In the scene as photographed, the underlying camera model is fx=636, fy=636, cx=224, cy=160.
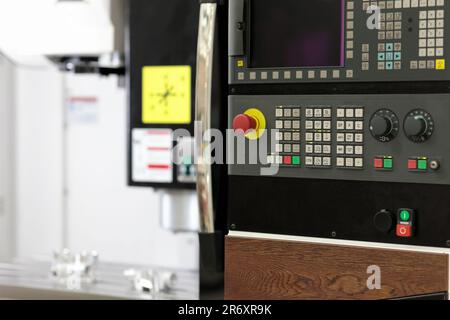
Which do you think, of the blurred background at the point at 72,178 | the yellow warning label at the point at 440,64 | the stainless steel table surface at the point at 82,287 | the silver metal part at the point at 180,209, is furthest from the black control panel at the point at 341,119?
the blurred background at the point at 72,178

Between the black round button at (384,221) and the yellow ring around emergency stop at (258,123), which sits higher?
the yellow ring around emergency stop at (258,123)

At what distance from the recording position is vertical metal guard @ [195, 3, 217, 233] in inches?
51.4

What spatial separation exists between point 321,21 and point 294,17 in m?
0.06

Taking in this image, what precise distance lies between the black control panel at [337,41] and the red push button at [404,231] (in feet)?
0.92

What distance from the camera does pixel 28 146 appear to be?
3.61 metres

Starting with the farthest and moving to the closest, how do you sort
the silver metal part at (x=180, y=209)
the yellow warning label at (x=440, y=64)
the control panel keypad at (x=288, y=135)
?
the silver metal part at (x=180, y=209)
the control panel keypad at (x=288, y=135)
the yellow warning label at (x=440, y=64)

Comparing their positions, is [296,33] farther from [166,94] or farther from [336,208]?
[166,94]

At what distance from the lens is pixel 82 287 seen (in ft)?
5.52

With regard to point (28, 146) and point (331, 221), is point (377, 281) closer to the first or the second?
point (331, 221)

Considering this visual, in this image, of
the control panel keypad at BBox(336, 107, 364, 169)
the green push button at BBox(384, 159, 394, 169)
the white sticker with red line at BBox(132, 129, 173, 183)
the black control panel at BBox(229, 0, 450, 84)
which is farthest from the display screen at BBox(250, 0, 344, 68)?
the white sticker with red line at BBox(132, 129, 173, 183)

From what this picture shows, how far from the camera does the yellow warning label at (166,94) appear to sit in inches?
70.1

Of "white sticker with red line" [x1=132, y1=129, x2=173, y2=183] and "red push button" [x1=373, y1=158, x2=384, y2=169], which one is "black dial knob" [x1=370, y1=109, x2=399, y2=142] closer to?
"red push button" [x1=373, y1=158, x2=384, y2=169]

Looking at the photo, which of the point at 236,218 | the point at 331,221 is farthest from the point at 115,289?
the point at 331,221

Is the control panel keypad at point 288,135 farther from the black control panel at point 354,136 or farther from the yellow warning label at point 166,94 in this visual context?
the yellow warning label at point 166,94
